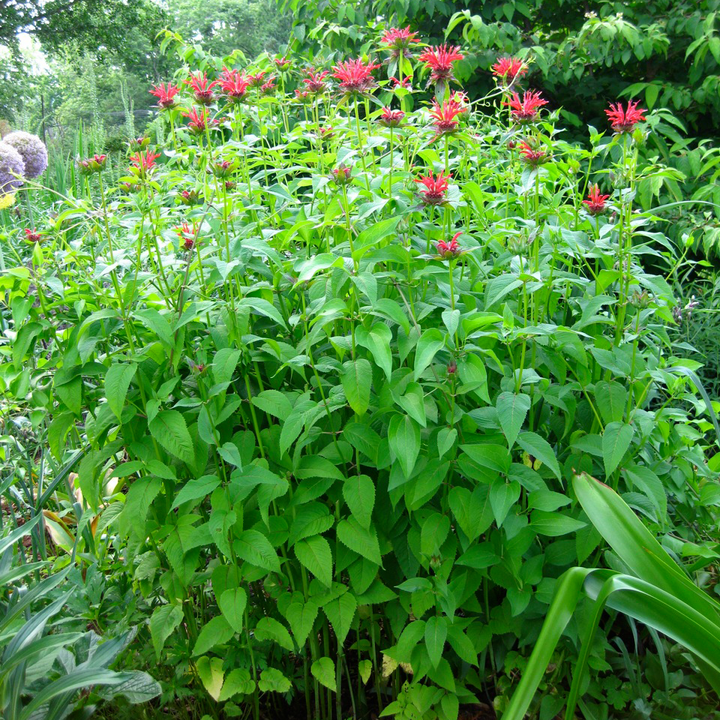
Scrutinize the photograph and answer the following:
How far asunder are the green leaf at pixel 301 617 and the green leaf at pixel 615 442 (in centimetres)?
66

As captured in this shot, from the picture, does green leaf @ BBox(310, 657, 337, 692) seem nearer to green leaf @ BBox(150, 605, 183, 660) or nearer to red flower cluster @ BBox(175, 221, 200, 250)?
green leaf @ BBox(150, 605, 183, 660)

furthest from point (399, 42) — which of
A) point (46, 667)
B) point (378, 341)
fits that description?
point (46, 667)

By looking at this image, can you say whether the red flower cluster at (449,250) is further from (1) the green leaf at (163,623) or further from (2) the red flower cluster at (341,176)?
(1) the green leaf at (163,623)

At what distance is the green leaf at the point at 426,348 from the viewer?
1.17 meters

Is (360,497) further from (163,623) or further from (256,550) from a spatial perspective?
(163,623)

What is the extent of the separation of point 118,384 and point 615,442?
0.97 m

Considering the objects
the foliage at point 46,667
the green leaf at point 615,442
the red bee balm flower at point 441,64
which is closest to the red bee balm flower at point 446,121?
the red bee balm flower at point 441,64

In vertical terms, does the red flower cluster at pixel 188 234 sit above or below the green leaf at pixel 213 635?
above

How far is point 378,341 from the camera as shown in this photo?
1244 millimetres

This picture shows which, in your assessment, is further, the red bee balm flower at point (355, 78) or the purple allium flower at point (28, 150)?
the purple allium flower at point (28, 150)

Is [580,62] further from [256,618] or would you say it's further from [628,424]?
[256,618]

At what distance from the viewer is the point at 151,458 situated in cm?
142

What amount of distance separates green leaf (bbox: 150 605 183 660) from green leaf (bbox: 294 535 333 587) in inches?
13.8

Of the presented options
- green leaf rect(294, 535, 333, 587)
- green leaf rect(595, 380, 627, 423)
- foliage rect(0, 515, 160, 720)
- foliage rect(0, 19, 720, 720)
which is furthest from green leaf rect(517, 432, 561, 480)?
foliage rect(0, 515, 160, 720)
